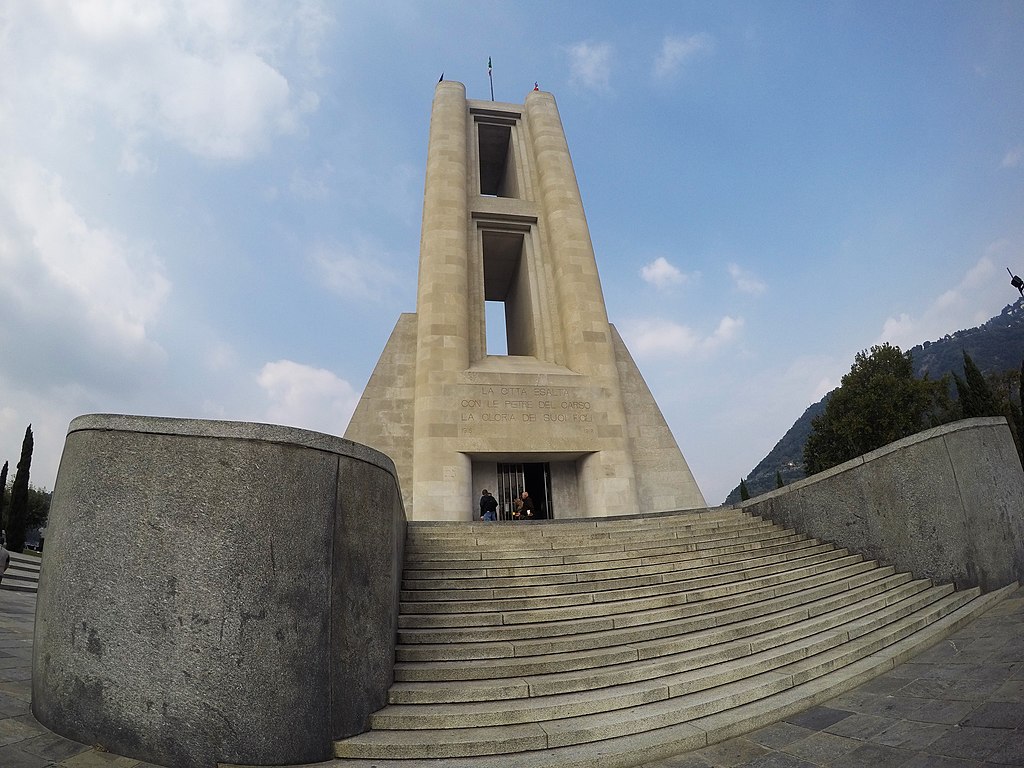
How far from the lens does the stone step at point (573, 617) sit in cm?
585

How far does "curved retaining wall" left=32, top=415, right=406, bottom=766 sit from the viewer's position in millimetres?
3760

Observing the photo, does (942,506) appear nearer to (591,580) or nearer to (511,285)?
(591,580)

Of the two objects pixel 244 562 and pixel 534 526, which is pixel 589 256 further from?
pixel 244 562

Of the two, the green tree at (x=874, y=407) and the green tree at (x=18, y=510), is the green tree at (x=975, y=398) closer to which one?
the green tree at (x=874, y=407)

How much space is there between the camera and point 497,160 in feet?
90.6

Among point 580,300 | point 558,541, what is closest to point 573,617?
point 558,541

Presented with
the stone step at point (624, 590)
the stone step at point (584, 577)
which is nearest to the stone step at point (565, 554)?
the stone step at point (584, 577)

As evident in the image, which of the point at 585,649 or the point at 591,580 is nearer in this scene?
the point at 585,649

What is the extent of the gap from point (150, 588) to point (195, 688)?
818 mm

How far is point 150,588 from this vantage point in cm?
388

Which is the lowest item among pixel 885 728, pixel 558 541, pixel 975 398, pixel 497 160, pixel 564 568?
pixel 885 728

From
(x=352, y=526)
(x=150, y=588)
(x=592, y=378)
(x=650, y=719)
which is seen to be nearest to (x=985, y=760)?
(x=650, y=719)

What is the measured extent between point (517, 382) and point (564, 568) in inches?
410

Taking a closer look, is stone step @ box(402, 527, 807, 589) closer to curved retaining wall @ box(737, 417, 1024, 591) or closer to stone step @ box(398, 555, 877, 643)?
stone step @ box(398, 555, 877, 643)
